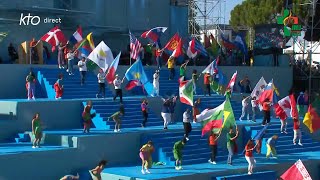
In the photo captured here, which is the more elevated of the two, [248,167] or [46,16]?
[46,16]

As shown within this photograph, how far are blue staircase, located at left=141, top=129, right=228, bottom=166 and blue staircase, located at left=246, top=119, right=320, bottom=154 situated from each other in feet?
7.27

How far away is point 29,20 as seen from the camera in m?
33.1

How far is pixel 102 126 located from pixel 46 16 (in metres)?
10.5

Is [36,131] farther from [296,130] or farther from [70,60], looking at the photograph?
[296,130]

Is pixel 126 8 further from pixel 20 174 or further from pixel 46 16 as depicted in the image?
pixel 20 174

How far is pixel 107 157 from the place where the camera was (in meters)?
23.5

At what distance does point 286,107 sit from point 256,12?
39323mm

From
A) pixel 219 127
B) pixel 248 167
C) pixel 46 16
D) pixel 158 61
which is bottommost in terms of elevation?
pixel 248 167

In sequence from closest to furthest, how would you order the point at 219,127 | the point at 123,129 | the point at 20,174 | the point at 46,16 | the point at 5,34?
the point at 20,174, the point at 219,127, the point at 123,129, the point at 5,34, the point at 46,16

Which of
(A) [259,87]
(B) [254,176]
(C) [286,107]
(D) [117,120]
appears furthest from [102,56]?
(C) [286,107]

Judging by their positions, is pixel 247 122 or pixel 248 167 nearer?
pixel 248 167

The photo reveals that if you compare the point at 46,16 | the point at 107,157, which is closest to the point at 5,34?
the point at 46,16

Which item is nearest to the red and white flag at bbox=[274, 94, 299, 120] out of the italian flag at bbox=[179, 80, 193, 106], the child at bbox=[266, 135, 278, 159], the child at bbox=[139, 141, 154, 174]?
the child at bbox=[266, 135, 278, 159]

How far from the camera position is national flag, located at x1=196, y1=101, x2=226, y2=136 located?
23.1m
